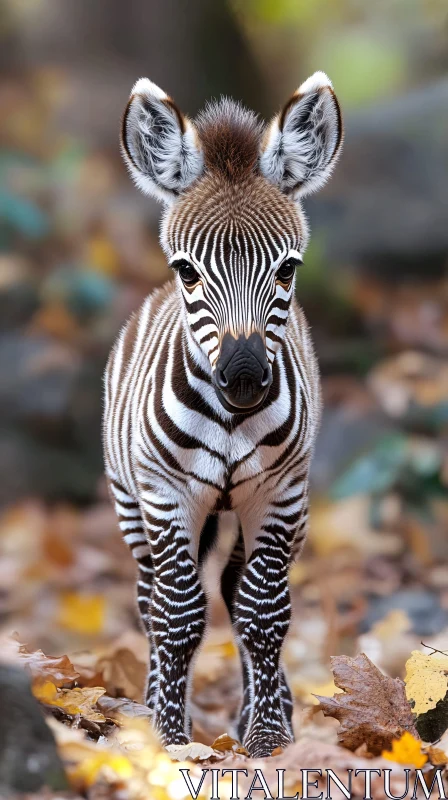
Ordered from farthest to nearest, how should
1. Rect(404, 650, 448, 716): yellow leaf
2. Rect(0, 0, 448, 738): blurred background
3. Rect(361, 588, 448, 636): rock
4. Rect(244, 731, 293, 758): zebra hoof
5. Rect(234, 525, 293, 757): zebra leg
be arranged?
Rect(0, 0, 448, 738): blurred background < Rect(361, 588, 448, 636): rock < Rect(234, 525, 293, 757): zebra leg < Rect(244, 731, 293, 758): zebra hoof < Rect(404, 650, 448, 716): yellow leaf

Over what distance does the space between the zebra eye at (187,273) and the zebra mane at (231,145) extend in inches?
20.1

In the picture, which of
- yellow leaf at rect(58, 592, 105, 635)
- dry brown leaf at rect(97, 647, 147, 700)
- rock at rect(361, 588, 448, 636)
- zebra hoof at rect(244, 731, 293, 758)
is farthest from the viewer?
yellow leaf at rect(58, 592, 105, 635)

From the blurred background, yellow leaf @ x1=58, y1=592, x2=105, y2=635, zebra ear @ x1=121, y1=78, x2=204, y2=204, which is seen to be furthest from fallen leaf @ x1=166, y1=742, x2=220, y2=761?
yellow leaf @ x1=58, y1=592, x2=105, y2=635

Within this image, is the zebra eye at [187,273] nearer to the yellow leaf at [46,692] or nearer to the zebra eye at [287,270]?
the zebra eye at [287,270]

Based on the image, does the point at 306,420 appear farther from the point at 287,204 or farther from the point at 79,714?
the point at 79,714

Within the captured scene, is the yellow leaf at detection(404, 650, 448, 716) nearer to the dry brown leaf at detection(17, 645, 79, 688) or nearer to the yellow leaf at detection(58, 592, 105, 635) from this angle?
the dry brown leaf at detection(17, 645, 79, 688)

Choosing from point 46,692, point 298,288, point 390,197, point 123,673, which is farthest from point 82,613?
point 390,197

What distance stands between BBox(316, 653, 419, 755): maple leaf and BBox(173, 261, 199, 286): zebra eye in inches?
79.1

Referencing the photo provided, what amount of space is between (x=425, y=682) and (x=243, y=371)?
5.85ft

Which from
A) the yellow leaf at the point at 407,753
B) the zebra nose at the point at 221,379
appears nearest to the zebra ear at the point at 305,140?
the zebra nose at the point at 221,379

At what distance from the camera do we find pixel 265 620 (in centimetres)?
549

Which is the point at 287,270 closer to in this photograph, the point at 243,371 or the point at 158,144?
the point at 243,371

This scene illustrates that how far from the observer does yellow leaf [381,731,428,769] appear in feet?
14.1

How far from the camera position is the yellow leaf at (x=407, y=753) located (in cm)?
430
